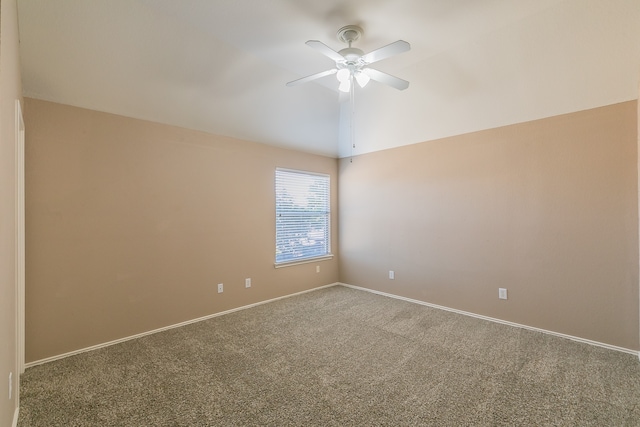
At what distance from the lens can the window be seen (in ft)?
15.3

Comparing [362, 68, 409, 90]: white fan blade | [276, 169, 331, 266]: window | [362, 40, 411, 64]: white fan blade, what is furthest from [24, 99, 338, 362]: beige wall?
[362, 40, 411, 64]: white fan blade

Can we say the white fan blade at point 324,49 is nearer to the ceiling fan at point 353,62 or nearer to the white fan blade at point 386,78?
the ceiling fan at point 353,62

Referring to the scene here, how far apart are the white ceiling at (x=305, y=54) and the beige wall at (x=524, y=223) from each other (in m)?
0.34

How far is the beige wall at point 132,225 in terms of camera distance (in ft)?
8.86

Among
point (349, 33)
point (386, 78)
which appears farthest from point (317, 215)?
point (349, 33)

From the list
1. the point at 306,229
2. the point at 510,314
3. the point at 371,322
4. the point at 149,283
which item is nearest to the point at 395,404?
the point at 371,322

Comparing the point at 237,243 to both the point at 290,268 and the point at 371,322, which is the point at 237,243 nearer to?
the point at 290,268

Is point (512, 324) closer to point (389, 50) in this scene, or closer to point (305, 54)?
point (389, 50)

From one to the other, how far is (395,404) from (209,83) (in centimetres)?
343

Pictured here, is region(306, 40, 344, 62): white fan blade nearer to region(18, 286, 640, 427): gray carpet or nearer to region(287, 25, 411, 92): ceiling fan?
region(287, 25, 411, 92): ceiling fan

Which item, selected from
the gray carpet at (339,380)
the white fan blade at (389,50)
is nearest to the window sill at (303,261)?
the gray carpet at (339,380)

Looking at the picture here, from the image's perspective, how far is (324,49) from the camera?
7.44 ft

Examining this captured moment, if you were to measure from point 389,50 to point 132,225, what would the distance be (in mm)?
3083

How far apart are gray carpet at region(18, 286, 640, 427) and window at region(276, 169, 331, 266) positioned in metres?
1.53
